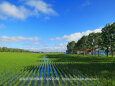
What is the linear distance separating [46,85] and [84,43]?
64243mm

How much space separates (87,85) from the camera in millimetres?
6355

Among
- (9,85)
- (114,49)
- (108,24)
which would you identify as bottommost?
(9,85)

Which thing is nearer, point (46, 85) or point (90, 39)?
point (46, 85)

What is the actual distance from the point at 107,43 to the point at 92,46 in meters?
22.6

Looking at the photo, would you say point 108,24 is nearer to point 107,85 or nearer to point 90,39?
point 90,39

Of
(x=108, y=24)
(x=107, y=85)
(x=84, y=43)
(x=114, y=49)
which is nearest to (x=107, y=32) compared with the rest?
(x=108, y=24)

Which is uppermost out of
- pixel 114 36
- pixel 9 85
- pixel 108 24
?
pixel 108 24

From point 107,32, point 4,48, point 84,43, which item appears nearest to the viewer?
point 107,32

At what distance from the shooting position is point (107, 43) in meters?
37.8

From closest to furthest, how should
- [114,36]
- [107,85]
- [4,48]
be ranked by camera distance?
[107,85]
[114,36]
[4,48]

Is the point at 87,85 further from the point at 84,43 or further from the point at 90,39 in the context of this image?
the point at 84,43

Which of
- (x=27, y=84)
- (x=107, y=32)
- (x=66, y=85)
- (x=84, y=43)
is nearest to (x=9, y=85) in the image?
(x=27, y=84)

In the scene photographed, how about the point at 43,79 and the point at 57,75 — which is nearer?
the point at 43,79

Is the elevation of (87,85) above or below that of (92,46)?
below
